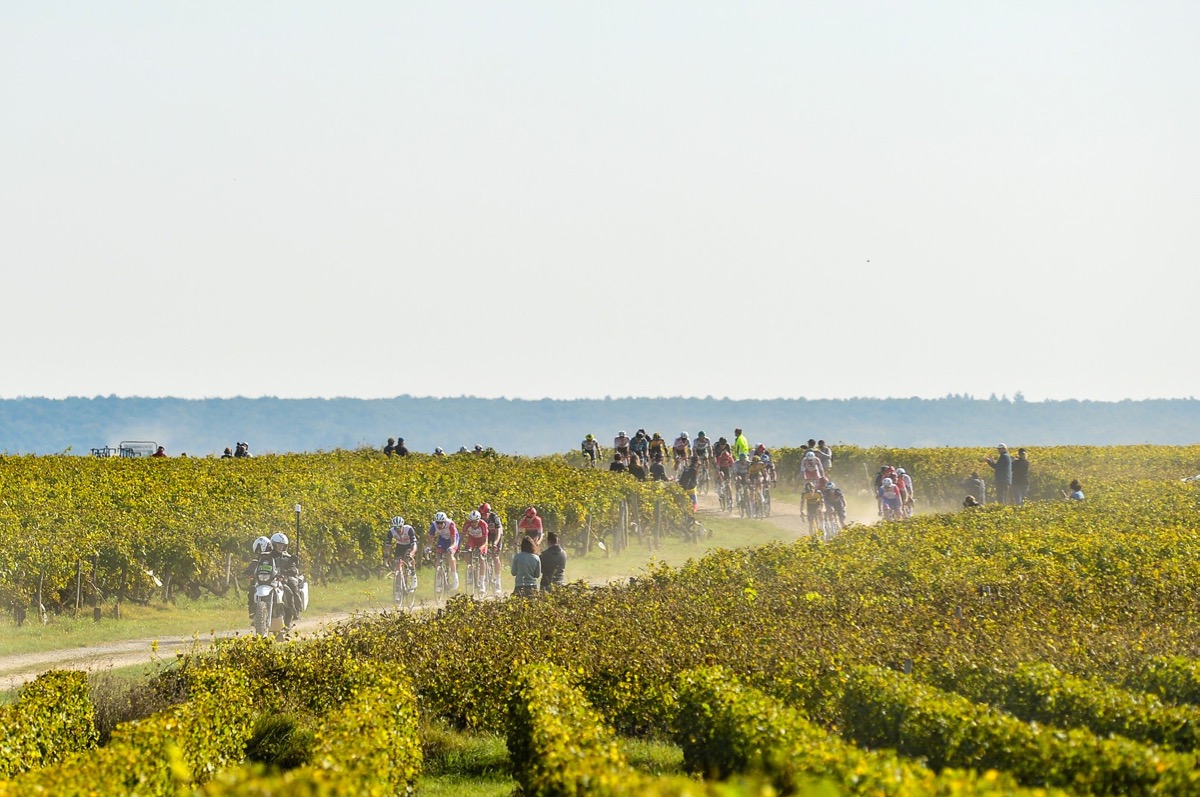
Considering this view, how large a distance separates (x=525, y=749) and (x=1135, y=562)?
1266 cm

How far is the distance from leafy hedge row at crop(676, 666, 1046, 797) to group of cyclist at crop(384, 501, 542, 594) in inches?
564

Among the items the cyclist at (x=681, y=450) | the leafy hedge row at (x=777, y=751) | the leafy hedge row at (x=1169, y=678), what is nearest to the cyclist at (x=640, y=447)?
the cyclist at (x=681, y=450)

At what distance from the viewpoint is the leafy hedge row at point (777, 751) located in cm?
877

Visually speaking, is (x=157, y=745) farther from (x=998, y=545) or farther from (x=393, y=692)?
(x=998, y=545)

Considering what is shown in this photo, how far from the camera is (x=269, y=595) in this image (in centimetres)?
2448

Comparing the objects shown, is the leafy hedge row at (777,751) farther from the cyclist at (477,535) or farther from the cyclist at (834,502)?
the cyclist at (834,502)

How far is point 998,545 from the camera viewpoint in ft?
82.2

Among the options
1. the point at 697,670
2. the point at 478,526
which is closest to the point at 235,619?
the point at 478,526

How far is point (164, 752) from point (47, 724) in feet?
11.9

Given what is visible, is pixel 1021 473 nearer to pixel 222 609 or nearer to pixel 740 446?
pixel 740 446

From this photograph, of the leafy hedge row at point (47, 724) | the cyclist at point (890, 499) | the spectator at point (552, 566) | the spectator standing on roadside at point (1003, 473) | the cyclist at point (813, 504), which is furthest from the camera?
the spectator standing on roadside at point (1003, 473)

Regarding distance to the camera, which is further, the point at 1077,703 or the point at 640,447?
the point at 640,447

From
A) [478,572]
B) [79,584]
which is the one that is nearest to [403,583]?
[478,572]

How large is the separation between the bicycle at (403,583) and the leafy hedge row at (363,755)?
12.7m
